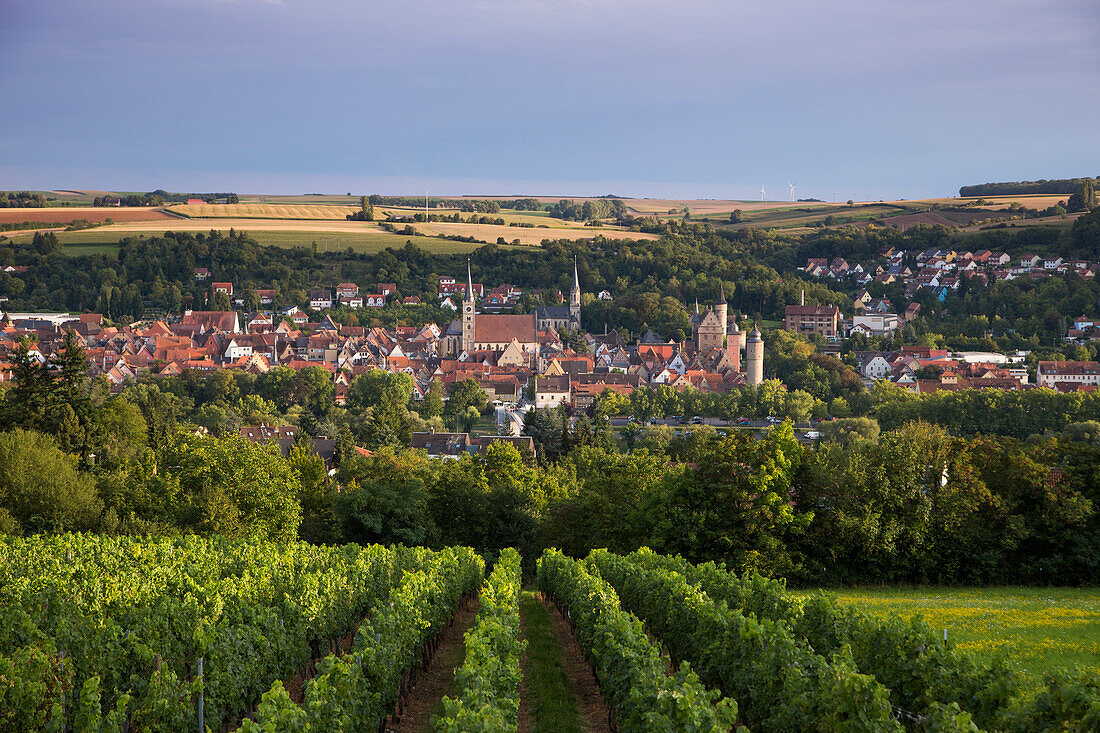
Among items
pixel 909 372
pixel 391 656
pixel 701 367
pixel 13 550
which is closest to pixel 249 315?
pixel 701 367

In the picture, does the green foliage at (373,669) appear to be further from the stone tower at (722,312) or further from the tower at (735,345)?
the stone tower at (722,312)

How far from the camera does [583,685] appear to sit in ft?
59.5

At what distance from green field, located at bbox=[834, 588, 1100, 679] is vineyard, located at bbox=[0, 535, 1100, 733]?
157cm

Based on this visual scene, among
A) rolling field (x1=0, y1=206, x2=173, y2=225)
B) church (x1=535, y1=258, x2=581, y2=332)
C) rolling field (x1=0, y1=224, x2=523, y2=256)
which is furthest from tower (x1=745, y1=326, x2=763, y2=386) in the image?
rolling field (x1=0, y1=206, x2=173, y2=225)

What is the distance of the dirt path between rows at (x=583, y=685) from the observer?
1588 centimetres

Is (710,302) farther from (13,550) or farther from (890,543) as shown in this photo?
(13,550)

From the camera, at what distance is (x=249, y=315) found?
147500 millimetres

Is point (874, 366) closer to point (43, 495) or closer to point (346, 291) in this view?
point (346, 291)

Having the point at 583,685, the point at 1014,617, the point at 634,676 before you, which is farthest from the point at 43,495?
the point at 1014,617

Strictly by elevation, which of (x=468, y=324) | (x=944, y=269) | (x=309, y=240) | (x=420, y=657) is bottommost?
(x=468, y=324)

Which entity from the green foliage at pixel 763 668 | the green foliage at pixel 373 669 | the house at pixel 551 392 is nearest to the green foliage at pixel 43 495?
the green foliage at pixel 373 669

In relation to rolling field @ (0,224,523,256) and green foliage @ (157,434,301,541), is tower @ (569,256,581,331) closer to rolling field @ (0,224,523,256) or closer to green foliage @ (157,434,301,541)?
rolling field @ (0,224,523,256)

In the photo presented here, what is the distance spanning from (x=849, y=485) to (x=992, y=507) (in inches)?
192

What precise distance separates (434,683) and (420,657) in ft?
1.96
